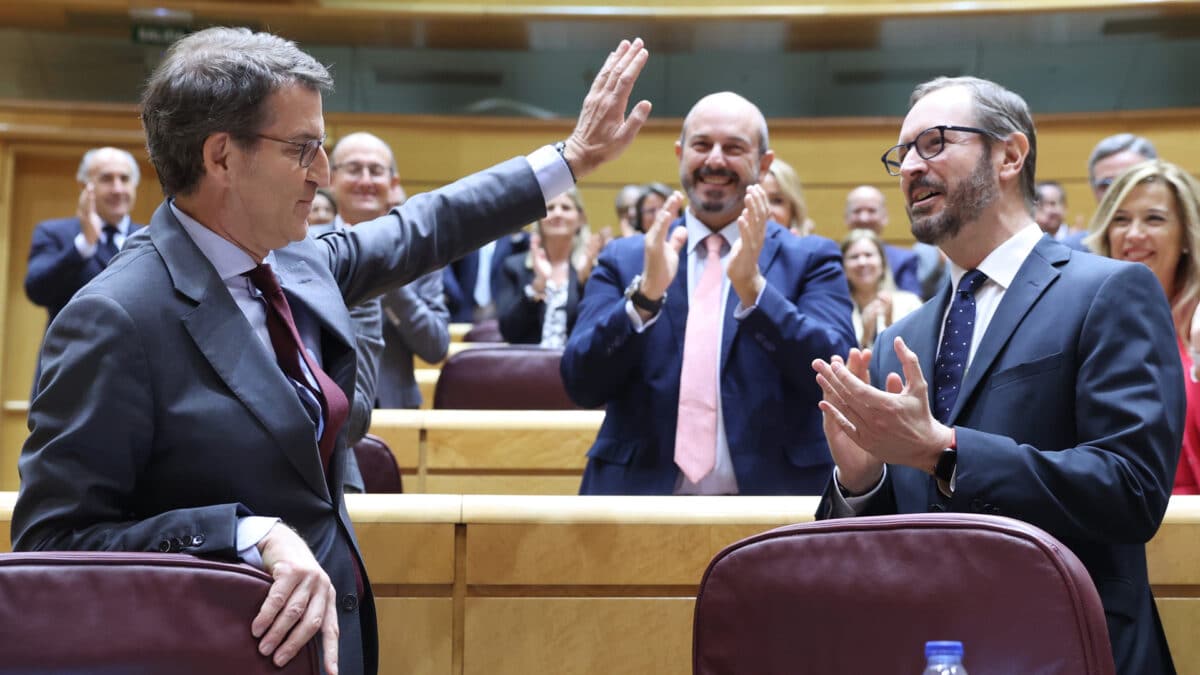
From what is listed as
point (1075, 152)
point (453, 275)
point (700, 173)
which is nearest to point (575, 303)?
point (453, 275)

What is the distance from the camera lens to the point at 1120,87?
23.9ft

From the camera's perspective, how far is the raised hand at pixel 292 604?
1.23 meters

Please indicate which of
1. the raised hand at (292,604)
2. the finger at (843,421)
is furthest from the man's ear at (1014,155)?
the raised hand at (292,604)

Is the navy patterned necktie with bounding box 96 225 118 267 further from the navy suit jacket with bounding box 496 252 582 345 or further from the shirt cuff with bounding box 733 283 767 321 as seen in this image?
the shirt cuff with bounding box 733 283 767 321

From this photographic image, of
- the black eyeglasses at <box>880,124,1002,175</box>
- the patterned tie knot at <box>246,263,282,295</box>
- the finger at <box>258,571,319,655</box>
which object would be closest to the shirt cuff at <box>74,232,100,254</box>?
the patterned tie knot at <box>246,263,282,295</box>

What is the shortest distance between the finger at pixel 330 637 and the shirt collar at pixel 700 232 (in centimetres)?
140

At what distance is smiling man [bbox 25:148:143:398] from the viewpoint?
462 centimetres

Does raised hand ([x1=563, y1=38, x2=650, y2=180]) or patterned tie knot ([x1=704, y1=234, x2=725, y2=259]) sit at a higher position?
raised hand ([x1=563, y1=38, x2=650, y2=180])

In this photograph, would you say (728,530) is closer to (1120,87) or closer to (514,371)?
(514,371)

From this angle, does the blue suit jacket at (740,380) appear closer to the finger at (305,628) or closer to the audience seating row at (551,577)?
the audience seating row at (551,577)

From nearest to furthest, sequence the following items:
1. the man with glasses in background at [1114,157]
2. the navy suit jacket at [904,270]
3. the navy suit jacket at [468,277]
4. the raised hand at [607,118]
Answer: the raised hand at [607,118] → the man with glasses in background at [1114,157] → the navy suit jacket at [904,270] → the navy suit jacket at [468,277]

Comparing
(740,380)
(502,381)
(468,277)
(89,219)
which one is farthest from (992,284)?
(468,277)

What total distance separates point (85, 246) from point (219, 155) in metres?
3.69

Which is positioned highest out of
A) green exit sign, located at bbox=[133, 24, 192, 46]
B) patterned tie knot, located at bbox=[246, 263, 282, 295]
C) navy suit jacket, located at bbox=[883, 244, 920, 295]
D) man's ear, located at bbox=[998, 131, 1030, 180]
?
green exit sign, located at bbox=[133, 24, 192, 46]
